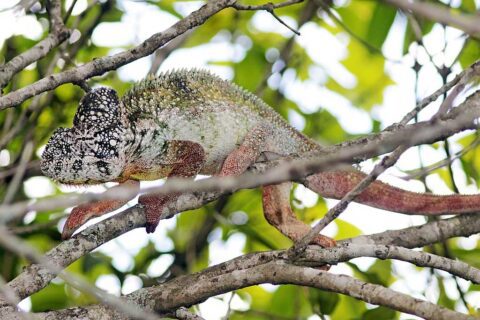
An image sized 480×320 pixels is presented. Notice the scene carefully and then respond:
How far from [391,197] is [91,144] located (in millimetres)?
1384

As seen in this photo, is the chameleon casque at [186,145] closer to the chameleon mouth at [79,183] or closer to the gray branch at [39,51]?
the chameleon mouth at [79,183]

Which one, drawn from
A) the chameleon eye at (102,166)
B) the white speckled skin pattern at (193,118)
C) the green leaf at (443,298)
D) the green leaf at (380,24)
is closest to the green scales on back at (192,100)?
the white speckled skin pattern at (193,118)

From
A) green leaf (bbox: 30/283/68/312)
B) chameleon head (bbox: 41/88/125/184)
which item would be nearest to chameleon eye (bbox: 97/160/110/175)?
chameleon head (bbox: 41/88/125/184)

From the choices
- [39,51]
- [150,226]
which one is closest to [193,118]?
[150,226]

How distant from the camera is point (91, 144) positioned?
11.5ft

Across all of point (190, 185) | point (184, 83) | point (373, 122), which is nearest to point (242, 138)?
point (184, 83)

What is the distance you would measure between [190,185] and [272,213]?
244 cm

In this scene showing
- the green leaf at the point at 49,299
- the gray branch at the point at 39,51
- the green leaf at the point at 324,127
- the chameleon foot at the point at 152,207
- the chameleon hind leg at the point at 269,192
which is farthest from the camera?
the green leaf at the point at 324,127

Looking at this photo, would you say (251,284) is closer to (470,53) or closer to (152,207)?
(152,207)

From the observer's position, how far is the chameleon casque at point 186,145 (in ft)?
11.4

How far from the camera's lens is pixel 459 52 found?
3.84m

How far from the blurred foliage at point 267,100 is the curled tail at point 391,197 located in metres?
0.32

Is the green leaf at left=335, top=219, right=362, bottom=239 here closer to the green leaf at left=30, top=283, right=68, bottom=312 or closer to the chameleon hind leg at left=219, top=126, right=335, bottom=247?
the chameleon hind leg at left=219, top=126, right=335, bottom=247

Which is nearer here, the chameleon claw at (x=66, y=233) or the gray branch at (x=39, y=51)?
the gray branch at (x=39, y=51)
